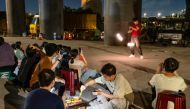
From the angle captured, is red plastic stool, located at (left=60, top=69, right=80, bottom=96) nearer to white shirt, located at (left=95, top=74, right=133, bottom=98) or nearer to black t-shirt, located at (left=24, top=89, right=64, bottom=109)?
white shirt, located at (left=95, top=74, right=133, bottom=98)

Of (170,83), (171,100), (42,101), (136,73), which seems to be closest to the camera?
(42,101)

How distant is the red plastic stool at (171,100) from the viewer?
4961mm

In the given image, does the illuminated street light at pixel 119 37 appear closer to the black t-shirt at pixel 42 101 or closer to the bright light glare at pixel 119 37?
the bright light glare at pixel 119 37

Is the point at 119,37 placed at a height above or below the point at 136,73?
above

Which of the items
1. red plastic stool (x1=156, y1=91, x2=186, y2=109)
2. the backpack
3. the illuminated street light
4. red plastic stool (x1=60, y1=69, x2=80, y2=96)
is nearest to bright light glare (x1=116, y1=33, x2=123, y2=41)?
the illuminated street light

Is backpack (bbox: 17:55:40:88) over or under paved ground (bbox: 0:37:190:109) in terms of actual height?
over

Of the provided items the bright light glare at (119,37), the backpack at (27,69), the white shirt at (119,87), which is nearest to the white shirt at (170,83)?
the white shirt at (119,87)

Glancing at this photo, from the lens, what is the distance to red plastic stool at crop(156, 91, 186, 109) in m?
4.96

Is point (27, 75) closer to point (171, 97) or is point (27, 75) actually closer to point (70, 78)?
point (70, 78)

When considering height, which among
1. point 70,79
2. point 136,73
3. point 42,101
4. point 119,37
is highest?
point 119,37

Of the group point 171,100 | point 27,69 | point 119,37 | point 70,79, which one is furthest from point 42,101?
point 119,37

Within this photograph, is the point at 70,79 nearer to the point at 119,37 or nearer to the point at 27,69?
the point at 27,69

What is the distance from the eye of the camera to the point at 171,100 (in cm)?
501

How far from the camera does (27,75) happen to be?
7973 mm
